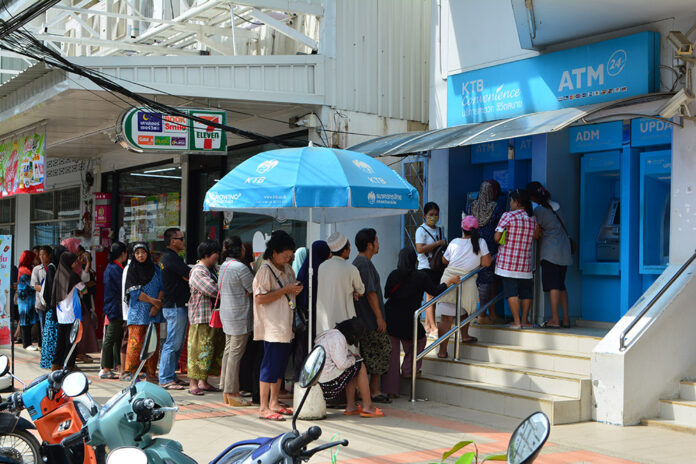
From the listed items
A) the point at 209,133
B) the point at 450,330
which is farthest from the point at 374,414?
the point at 209,133

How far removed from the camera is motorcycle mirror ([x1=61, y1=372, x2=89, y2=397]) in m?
4.19

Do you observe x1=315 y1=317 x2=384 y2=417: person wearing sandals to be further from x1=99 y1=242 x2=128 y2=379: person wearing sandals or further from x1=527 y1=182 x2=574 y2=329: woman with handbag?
x1=99 y1=242 x2=128 y2=379: person wearing sandals

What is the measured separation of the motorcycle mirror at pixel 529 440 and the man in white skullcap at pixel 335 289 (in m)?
5.26

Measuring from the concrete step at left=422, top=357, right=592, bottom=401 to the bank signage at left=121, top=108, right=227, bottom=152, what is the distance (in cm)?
446

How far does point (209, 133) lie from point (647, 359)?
6723 millimetres

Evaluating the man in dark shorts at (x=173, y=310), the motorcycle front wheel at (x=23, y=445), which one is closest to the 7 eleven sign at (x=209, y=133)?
the man in dark shorts at (x=173, y=310)

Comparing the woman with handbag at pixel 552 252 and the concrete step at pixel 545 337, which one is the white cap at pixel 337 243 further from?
the woman with handbag at pixel 552 252

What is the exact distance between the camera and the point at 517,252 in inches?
380

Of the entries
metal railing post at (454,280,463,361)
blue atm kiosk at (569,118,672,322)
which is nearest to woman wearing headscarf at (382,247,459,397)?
metal railing post at (454,280,463,361)

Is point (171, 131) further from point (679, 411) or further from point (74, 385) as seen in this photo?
point (74, 385)

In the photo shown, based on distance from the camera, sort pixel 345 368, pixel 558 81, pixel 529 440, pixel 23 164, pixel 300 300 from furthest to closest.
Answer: pixel 23 164 < pixel 558 81 < pixel 300 300 < pixel 345 368 < pixel 529 440

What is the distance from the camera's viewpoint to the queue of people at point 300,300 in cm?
800

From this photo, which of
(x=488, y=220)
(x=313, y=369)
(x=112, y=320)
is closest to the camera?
(x=313, y=369)

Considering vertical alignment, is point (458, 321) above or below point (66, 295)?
below
